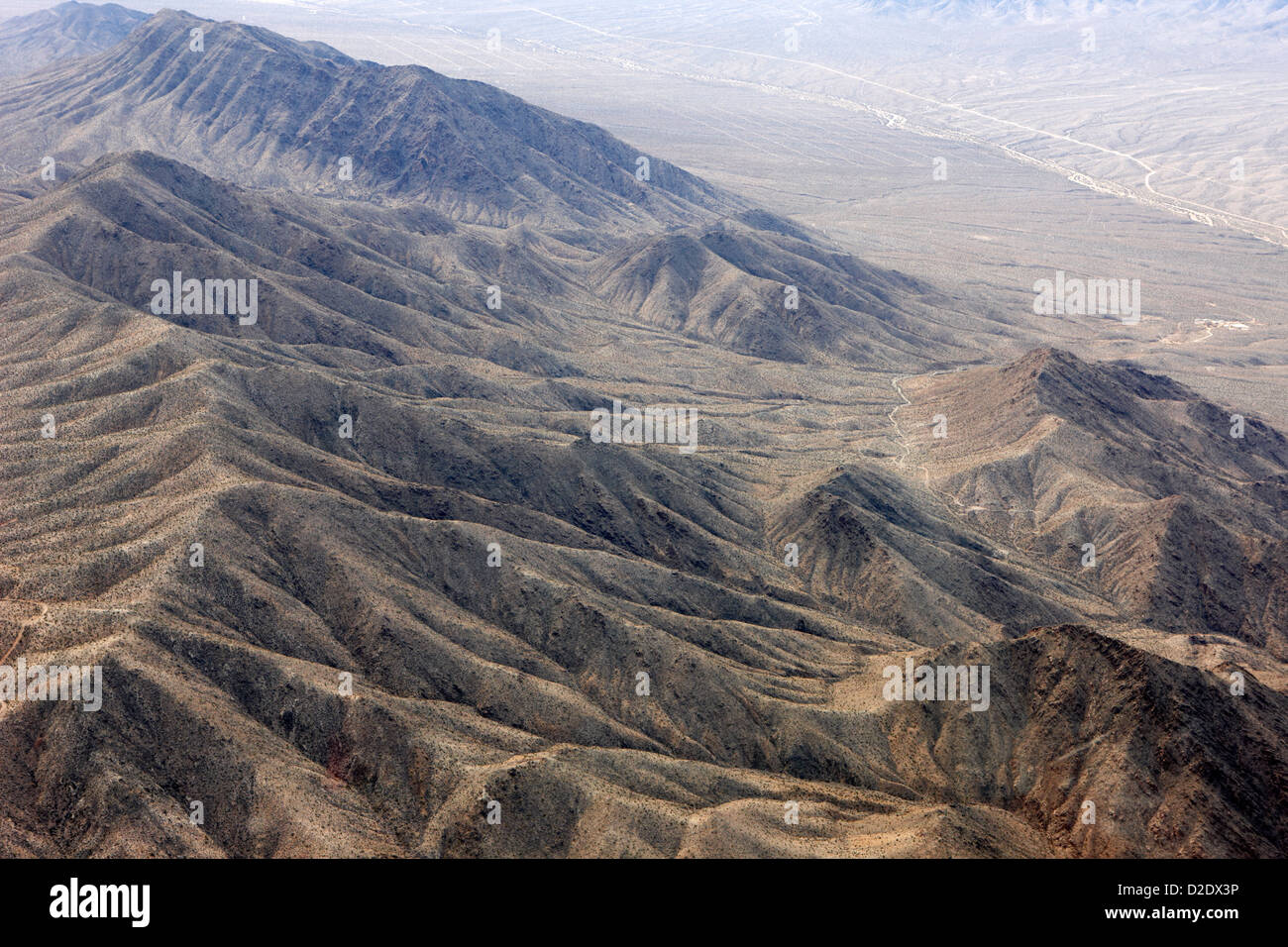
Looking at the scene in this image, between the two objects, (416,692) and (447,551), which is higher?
(447,551)

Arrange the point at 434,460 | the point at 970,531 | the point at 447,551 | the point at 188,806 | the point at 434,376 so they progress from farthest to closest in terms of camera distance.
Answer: the point at 434,376
the point at 970,531
the point at 434,460
the point at 447,551
the point at 188,806

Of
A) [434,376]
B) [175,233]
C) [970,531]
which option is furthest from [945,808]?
[175,233]

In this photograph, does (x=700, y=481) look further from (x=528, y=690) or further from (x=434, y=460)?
(x=528, y=690)

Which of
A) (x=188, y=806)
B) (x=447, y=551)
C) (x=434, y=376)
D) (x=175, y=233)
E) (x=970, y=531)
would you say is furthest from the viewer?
(x=175, y=233)

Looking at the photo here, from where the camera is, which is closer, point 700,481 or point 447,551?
point 447,551

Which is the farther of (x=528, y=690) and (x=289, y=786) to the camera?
(x=528, y=690)

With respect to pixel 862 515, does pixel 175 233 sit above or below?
above

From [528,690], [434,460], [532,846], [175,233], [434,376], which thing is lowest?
[532,846]

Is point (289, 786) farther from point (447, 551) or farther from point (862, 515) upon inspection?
point (862, 515)
